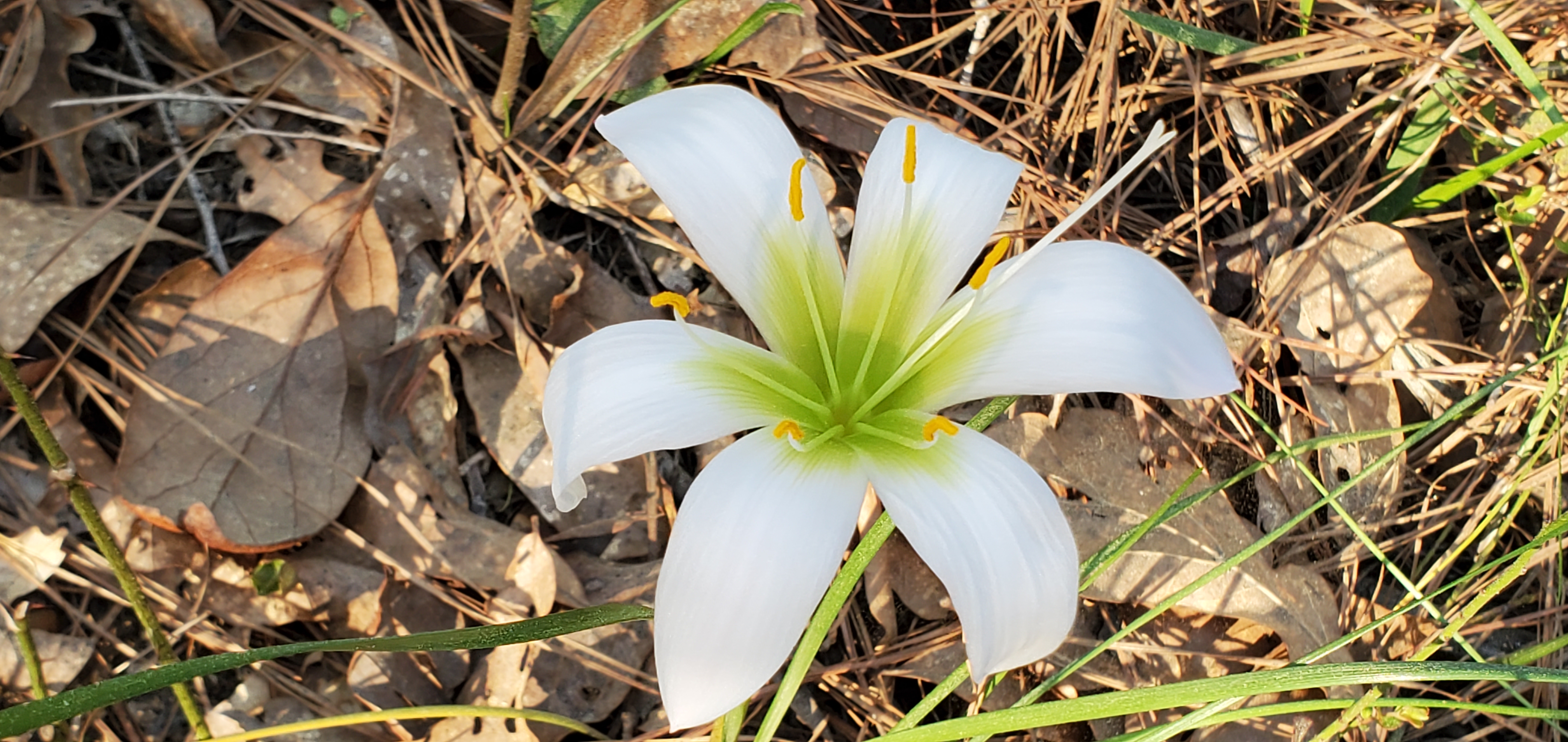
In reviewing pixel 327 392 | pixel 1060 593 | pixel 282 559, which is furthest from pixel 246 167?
pixel 1060 593

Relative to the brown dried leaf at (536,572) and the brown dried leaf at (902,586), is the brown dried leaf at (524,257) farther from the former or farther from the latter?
the brown dried leaf at (902,586)

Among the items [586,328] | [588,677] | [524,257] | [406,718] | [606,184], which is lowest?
[588,677]

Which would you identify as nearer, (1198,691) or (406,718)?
(1198,691)

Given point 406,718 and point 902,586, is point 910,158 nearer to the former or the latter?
point 902,586

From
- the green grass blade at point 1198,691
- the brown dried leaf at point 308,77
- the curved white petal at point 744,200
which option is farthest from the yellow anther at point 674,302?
the brown dried leaf at point 308,77

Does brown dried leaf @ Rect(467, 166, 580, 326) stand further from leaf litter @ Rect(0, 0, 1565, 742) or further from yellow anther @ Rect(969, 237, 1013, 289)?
yellow anther @ Rect(969, 237, 1013, 289)

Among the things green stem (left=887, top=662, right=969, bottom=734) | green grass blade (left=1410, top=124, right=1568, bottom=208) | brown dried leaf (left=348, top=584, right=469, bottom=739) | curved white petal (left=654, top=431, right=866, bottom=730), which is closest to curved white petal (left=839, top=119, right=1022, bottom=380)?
curved white petal (left=654, top=431, right=866, bottom=730)

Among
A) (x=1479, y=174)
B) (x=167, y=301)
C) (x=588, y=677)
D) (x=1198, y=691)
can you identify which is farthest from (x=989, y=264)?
(x=167, y=301)
